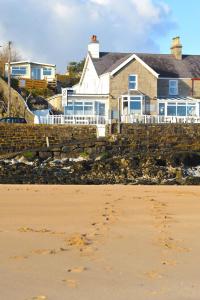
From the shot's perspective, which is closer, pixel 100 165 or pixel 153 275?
pixel 153 275

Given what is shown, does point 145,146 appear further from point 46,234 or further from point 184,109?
point 46,234

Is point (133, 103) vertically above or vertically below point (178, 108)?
above

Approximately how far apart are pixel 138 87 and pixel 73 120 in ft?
33.4

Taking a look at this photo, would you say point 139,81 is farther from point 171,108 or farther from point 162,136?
point 162,136

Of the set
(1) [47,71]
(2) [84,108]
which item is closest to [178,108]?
(2) [84,108]

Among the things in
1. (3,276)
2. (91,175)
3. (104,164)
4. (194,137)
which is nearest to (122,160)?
(104,164)

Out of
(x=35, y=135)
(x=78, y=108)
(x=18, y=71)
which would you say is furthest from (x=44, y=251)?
A: (x=18, y=71)

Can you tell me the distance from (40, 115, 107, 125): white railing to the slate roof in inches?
412

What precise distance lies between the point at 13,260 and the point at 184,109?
3627 cm

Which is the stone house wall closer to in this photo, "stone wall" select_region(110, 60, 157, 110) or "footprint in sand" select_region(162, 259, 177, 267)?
"stone wall" select_region(110, 60, 157, 110)

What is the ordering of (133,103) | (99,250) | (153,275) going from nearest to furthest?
(153,275)
(99,250)
(133,103)

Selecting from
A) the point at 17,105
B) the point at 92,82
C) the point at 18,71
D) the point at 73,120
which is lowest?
the point at 73,120

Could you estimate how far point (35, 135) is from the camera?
3183 cm

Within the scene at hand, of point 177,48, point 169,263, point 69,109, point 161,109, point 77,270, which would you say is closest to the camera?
point 77,270
